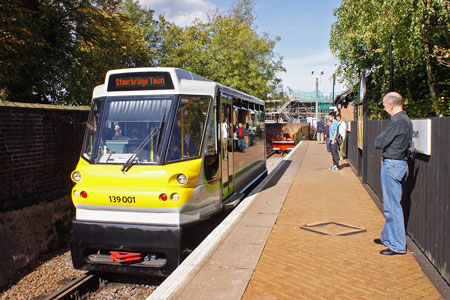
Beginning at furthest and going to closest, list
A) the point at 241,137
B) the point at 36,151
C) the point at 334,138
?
the point at 334,138
the point at 241,137
the point at 36,151

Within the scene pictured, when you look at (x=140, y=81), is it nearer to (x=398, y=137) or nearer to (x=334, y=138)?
(x=398, y=137)

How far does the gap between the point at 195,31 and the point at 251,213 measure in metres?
35.1

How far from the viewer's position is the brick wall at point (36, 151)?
765cm

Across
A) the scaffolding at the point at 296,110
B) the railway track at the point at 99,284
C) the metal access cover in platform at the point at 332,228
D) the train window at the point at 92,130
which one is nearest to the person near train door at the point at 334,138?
the metal access cover in platform at the point at 332,228

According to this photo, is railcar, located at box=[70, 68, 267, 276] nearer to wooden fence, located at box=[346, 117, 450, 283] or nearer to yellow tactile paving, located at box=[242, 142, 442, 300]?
yellow tactile paving, located at box=[242, 142, 442, 300]

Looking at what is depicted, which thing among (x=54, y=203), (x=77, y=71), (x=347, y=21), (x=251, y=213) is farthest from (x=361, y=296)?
(x=77, y=71)

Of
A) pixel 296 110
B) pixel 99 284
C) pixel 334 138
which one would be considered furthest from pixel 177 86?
pixel 296 110

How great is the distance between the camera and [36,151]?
859 cm

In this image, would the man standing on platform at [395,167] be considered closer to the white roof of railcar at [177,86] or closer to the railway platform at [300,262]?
the railway platform at [300,262]

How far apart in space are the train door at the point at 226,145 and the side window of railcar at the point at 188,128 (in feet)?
2.54

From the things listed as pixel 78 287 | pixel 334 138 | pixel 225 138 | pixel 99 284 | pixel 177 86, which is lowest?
pixel 99 284

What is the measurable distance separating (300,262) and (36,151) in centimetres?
627

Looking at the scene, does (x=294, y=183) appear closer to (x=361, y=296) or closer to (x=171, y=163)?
(x=171, y=163)

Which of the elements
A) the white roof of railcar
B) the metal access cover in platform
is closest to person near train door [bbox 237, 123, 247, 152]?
the white roof of railcar
